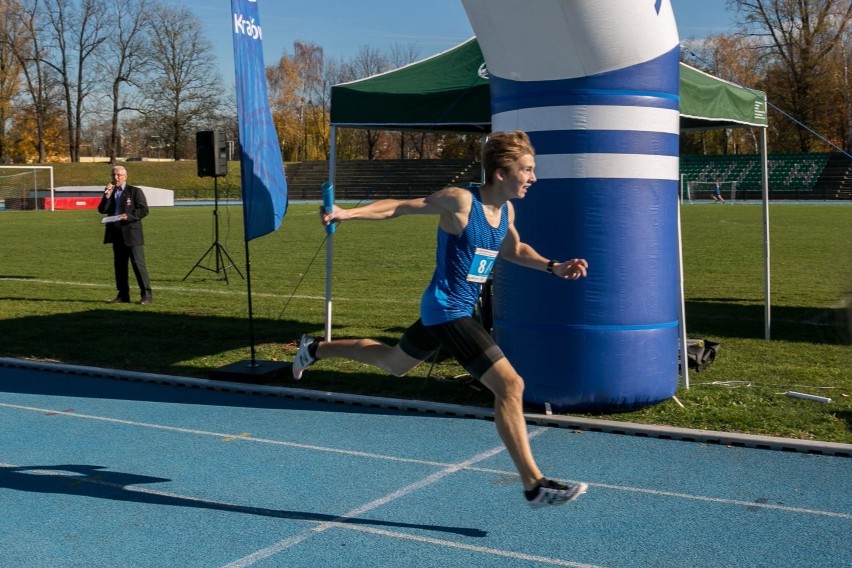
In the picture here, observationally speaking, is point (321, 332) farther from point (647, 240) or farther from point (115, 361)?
point (647, 240)

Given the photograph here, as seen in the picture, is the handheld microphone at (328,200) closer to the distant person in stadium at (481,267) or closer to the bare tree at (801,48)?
the distant person in stadium at (481,267)

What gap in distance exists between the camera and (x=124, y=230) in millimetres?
14781

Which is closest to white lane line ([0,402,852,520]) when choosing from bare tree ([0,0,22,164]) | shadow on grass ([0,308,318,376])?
shadow on grass ([0,308,318,376])

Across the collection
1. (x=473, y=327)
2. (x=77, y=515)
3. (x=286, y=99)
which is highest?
(x=286, y=99)

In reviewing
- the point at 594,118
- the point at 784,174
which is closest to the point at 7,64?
the point at 784,174

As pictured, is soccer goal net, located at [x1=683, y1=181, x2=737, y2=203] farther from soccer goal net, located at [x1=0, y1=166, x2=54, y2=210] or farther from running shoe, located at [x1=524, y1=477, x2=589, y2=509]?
running shoe, located at [x1=524, y1=477, x2=589, y2=509]

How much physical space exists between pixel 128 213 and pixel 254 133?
6406 millimetres

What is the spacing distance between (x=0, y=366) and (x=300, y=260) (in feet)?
40.3

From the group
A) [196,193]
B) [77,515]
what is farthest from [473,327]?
[196,193]

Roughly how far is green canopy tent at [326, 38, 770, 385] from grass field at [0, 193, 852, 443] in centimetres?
198

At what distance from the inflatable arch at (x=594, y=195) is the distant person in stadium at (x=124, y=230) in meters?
8.70

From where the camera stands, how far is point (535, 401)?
761cm

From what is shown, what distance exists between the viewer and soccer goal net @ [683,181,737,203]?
59938 millimetres

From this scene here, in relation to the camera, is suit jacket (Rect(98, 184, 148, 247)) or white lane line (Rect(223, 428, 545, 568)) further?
suit jacket (Rect(98, 184, 148, 247))
